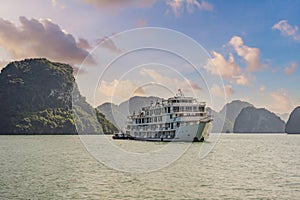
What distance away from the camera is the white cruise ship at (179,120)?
241 feet

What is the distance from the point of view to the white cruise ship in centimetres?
7356

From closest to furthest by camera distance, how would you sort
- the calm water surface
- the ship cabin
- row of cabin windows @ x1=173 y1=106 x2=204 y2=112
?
the calm water surface → the ship cabin → row of cabin windows @ x1=173 y1=106 x2=204 y2=112

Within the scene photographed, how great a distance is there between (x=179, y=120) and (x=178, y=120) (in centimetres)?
23

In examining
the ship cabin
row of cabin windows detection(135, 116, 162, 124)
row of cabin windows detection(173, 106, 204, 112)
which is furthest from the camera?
row of cabin windows detection(135, 116, 162, 124)

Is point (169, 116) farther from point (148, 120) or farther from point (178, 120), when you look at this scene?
point (148, 120)

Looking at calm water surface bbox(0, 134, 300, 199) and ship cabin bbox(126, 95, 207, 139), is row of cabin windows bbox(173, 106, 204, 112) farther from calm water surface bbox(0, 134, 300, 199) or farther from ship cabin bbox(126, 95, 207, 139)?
calm water surface bbox(0, 134, 300, 199)

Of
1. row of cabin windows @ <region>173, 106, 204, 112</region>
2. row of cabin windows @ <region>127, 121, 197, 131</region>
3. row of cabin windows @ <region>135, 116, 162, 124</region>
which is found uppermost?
row of cabin windows @ <region>173, 106, 204, 112</region>

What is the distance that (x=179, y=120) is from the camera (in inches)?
2955

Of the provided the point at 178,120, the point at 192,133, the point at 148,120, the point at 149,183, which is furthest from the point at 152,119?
the point at 149,183

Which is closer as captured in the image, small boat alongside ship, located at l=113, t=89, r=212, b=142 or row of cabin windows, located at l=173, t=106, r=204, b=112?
small boat alongside ship, located at l=113, t=89, r=212, b=142

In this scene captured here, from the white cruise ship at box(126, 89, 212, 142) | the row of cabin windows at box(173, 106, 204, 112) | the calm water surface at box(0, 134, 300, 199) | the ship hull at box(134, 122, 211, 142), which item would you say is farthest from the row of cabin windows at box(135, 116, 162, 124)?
the calm water surface at box(0, 134, 300, 199)

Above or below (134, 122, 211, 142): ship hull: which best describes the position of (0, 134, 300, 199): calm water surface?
below

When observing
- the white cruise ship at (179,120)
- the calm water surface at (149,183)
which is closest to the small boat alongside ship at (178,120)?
the white cruise ship at (179,120)

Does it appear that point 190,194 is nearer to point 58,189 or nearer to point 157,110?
point 58,189
